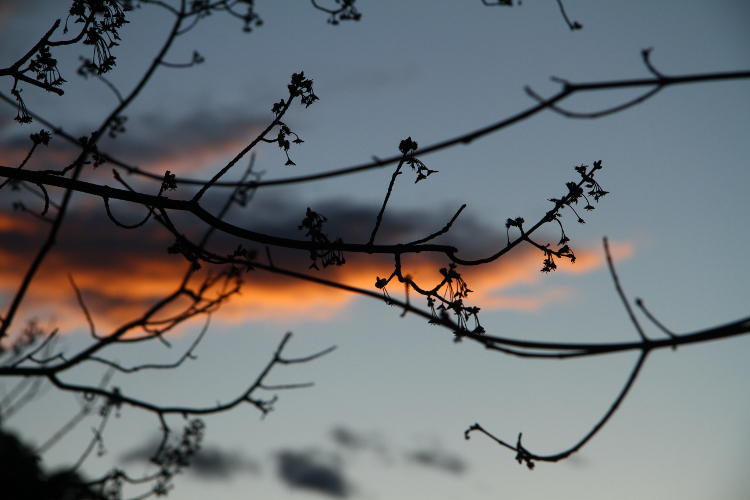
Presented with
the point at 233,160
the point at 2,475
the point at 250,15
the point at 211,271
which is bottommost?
the point at 2,475

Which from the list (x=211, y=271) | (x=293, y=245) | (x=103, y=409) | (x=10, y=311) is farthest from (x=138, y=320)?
(x=293, y=245)

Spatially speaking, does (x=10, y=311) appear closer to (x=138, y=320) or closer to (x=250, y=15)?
(x=138, y=320)

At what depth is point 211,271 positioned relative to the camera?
20.3ft

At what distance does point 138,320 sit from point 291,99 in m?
3.07

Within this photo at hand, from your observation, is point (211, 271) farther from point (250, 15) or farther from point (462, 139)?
point (462, 139)

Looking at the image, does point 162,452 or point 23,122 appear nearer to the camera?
point 23,122

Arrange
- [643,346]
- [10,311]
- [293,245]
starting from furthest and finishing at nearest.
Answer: [10,311] → [293,245] → [643,346]

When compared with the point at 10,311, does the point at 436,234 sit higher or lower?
higher

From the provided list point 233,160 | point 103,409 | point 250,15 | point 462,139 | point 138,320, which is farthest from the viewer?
point 103,409

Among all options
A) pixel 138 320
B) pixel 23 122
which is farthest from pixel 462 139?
pixel 138 320

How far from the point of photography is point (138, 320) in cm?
579

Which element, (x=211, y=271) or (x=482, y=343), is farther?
(x=211, y=271)

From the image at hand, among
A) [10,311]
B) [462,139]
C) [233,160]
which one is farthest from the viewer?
[10,311]

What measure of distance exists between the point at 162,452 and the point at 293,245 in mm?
5070
